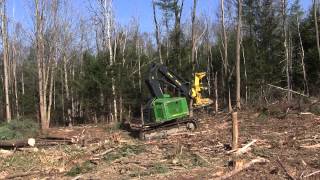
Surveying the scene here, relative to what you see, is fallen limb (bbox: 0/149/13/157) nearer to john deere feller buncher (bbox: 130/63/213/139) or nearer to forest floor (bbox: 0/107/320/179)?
forest floor (bbox: 0/107/320/179)

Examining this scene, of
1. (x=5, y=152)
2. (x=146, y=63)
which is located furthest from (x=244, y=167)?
(x=146, y=63)

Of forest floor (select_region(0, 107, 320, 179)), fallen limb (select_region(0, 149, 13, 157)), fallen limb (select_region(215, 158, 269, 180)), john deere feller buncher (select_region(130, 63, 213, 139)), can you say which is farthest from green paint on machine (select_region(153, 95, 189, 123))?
fallen limb (select_region(215, 158, 269, 180))

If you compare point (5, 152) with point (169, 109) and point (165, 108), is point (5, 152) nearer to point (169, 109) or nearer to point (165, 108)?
point (165, 108)

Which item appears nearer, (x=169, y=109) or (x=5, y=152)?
(x=5, y=152)

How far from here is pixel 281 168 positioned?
11.1 m

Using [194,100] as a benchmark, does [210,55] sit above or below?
above

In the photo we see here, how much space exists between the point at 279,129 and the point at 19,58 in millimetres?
47887

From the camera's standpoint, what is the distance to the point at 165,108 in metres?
19.2

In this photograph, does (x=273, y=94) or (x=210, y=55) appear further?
(x=210, y=55)

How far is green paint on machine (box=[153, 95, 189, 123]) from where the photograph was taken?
63.4ft

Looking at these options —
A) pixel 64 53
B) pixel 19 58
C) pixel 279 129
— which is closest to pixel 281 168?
pixel 279 129

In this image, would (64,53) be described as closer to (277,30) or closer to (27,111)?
(27,111)

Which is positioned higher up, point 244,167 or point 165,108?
point 165,108

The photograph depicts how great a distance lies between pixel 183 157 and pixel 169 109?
247 inches
